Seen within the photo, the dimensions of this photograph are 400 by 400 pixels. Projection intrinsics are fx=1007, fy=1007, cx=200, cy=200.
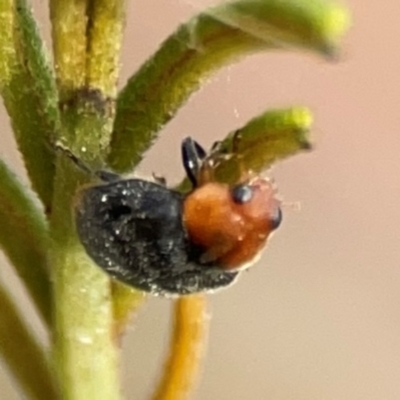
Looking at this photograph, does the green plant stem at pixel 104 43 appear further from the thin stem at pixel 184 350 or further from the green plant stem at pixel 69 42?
the thin stem at pixel 184 350

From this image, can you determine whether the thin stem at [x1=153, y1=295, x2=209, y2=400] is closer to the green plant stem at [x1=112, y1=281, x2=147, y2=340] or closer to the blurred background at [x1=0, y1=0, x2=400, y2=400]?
the green plant stem at [x1=112, y1=281, x2=147, y2=340]

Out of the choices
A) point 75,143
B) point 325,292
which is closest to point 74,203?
point 75,143

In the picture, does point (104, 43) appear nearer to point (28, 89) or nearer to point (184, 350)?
point (28, 89)

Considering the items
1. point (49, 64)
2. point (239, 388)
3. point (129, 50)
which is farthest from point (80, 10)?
point (239, 388)

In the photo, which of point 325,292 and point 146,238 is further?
point 325,292

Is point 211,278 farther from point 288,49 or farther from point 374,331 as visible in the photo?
point 374,331

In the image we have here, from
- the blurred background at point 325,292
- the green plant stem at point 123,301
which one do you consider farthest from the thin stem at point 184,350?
the blurred background at point 325,292

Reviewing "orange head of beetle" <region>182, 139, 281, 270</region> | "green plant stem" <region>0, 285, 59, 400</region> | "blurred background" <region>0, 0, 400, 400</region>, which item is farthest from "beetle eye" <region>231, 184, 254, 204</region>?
"blurred background" <region>0, 0, 400, 400</region>
